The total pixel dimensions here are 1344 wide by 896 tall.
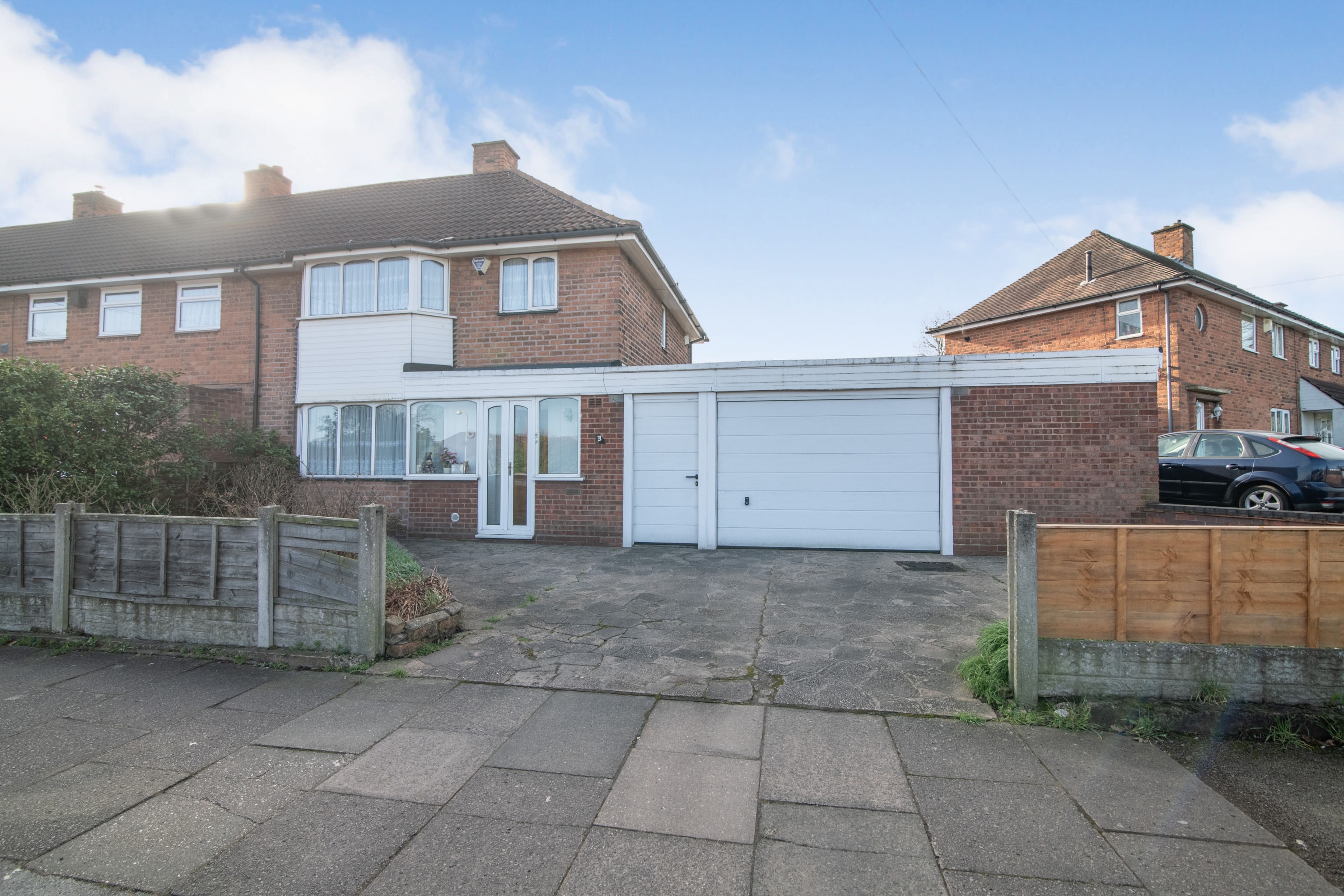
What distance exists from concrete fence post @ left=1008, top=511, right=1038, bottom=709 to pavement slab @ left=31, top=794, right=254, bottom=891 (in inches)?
160

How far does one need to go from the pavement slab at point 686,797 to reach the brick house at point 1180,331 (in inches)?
568

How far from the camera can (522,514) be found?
10.4 m

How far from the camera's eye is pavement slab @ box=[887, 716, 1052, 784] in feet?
10.0

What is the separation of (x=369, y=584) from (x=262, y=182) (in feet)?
56.2

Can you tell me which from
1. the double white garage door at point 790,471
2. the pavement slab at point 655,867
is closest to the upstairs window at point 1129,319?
the double white garage door at point 790,471

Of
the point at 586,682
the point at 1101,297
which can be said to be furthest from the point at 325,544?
the point at 1101,297

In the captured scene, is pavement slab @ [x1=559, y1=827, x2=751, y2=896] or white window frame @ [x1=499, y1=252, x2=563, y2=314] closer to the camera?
pavement slab @ [x1=559, y1=827, x2=751, y2=896]

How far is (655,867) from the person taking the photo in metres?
2.36

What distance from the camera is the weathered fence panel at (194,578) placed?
4719 millimetres

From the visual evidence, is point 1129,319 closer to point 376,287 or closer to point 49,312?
point 376,287

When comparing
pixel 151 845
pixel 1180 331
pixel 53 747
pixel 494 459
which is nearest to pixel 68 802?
pixel 151 845

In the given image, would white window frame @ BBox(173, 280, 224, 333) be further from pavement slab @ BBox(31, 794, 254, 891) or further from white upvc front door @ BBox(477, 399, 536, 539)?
pavement slab @ BBox(31, 794, 254, 891)

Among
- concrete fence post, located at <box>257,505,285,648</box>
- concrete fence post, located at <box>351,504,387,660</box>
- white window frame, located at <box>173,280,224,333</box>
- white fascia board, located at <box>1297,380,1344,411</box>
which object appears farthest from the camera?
white fascia board, located at <box>1297,380,1344,411</box>

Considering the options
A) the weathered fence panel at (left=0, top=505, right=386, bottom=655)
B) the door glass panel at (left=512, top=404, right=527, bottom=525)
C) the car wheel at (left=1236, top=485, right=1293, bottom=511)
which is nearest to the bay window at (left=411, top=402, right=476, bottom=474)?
the door glass panel at (left=512, top=404, right=527, bottom=525)
